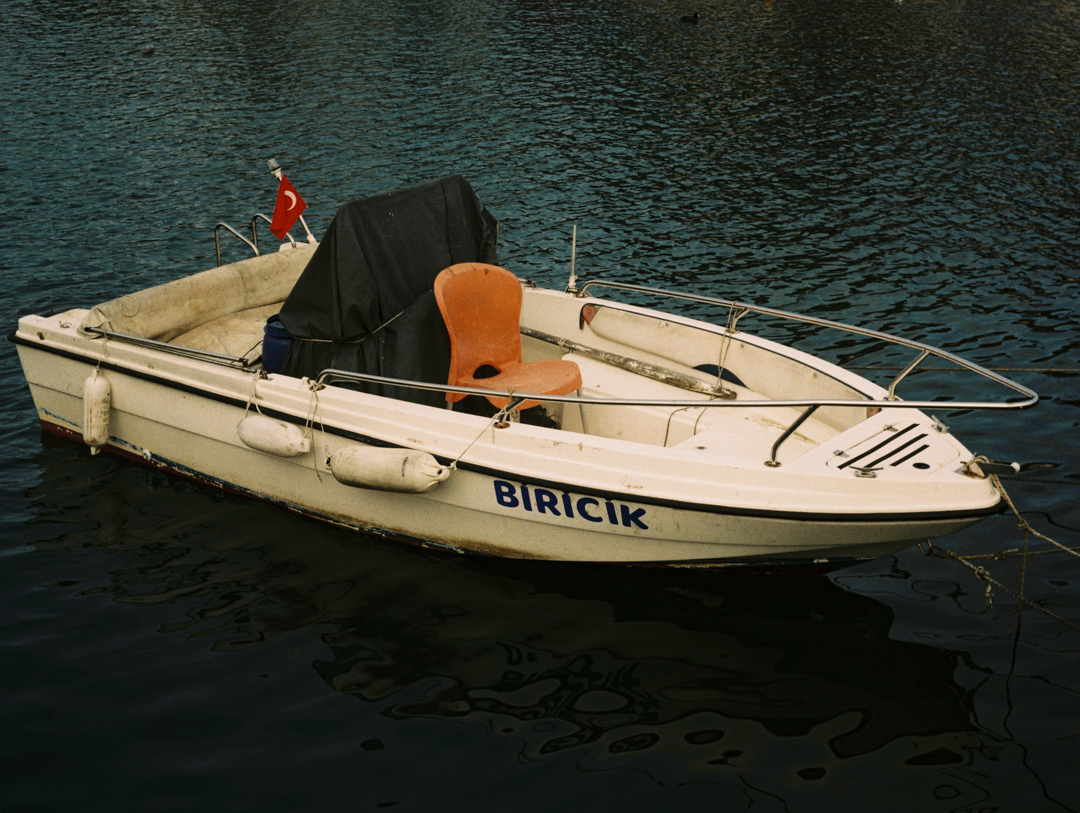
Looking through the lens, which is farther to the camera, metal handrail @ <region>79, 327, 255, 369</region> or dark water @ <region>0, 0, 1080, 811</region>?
metal handrail @ <region>79, 327, 255, 369</region>

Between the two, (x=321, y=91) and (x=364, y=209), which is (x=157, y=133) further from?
(x=364, y=209)

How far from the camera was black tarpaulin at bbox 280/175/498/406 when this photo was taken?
7520 millimetres

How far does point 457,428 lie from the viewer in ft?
22.3

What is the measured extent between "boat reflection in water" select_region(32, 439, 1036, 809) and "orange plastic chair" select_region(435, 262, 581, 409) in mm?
1410

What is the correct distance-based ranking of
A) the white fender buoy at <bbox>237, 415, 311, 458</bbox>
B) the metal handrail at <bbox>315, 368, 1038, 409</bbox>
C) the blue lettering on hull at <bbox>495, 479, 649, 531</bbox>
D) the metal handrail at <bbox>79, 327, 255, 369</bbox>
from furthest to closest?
the metal handrail at <bbox>79, 327, 255, 369</bbox>, the white fender buoy at <bbox>237, 415, 311, 458</bbox>, the blue lettering on hull at <bbox>495, 479, 649, 531</bbox>, the metal handrail at <bbox>315, 368, 1038, 409</bbox>

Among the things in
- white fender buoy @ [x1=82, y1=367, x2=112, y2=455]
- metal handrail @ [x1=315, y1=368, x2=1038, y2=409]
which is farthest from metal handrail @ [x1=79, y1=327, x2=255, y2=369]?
metal handrail @ [x1=315, y1=368, x2=1038, y2=409]

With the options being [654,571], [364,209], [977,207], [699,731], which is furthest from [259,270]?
[977,207]

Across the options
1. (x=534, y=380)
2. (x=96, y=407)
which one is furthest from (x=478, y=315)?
(x=96, y=407)

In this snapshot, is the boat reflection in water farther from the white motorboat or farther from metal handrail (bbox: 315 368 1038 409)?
metal handrail (bbox: 315 368 1038 409)

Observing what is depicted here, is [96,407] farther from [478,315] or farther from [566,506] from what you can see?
[566,506]

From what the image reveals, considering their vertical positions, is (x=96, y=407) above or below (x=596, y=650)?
above

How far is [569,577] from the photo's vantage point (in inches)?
282

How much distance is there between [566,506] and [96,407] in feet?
14.5

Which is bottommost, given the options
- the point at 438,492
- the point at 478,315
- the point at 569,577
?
the point at 569,577
